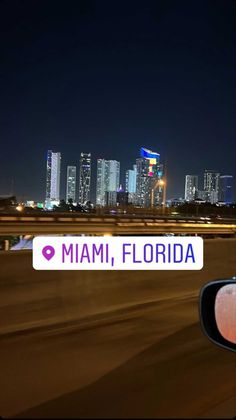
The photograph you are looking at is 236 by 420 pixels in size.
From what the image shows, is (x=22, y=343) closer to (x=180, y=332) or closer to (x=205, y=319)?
(x=180, y=332)

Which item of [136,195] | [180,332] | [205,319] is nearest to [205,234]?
[180,332]

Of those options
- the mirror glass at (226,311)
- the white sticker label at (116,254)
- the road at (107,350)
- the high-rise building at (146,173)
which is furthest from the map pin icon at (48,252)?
the high-rise building at (146,173)

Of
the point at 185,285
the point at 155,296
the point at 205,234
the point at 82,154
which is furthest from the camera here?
the point at 82,154

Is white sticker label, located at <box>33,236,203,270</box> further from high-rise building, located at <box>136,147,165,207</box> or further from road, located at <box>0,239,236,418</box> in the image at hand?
high-rise building, located at <box>136,147,165,207</box>

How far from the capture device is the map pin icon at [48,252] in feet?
36.9

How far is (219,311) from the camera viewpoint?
11.8 feet

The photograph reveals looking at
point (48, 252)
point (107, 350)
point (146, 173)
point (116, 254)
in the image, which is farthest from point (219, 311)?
point (146, 173)

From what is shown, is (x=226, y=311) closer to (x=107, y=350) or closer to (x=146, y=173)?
(x=107, y=350)

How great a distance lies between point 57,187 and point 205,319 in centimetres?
12377

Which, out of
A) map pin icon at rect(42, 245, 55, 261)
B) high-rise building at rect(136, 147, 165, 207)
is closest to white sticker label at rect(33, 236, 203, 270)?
map pin icon at rect(42, 245, 55, 261)

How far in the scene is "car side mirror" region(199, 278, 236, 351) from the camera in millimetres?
3453

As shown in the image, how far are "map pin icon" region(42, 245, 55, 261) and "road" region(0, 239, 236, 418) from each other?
802 mm

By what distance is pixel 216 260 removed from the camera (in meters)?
15.0

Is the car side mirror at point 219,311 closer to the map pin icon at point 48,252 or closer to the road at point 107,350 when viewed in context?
the road at point 107,350
